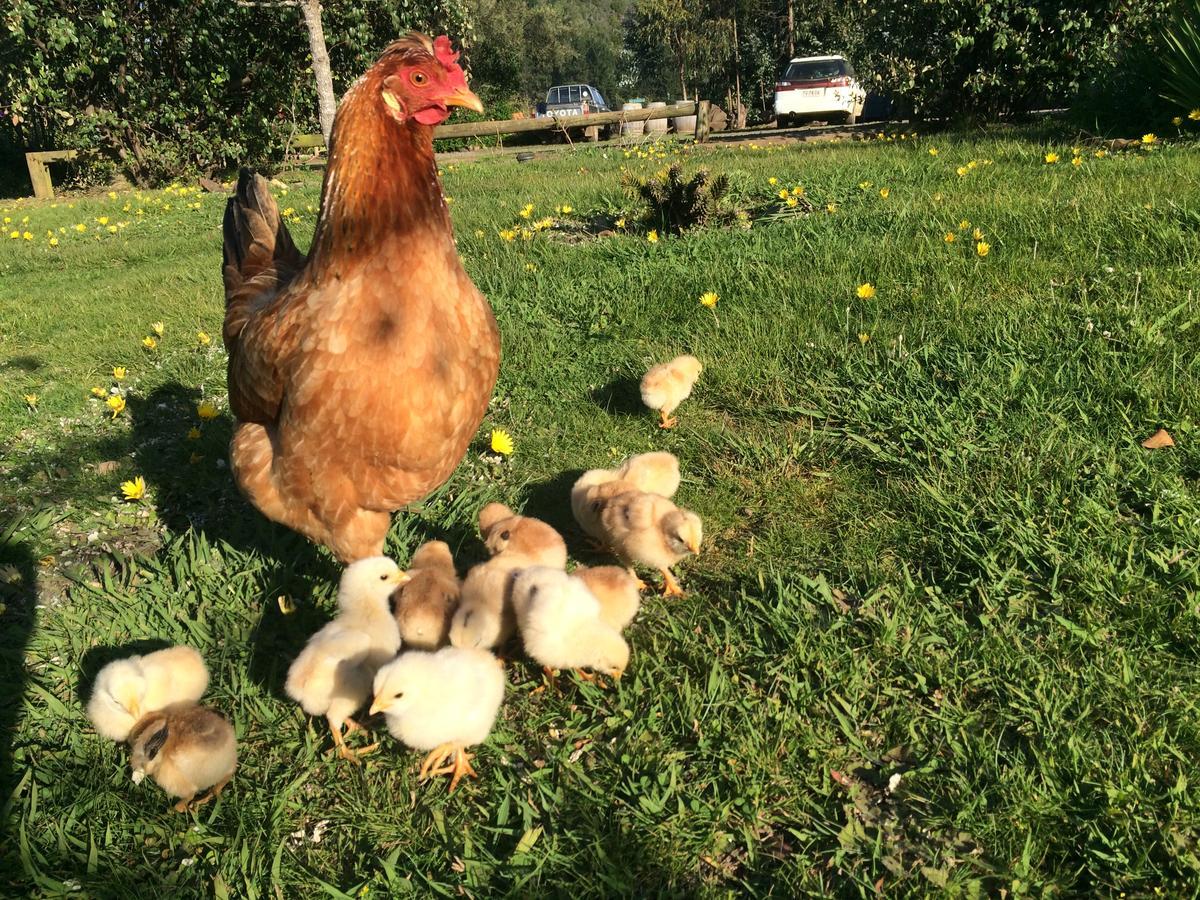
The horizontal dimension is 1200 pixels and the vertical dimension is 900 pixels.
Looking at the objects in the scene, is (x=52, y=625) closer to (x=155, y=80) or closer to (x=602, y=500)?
(x=602, y=500)

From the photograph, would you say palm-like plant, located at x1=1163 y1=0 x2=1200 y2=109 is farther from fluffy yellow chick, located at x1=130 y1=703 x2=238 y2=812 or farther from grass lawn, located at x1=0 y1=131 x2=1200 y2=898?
fluffy yellow chick, located at x1=130 y1=703 x2=238 y2=812

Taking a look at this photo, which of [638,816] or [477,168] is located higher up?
[477,168]

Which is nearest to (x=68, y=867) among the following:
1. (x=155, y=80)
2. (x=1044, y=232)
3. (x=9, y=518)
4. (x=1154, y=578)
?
(x=9, y=518)

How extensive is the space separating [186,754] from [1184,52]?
9.41 m

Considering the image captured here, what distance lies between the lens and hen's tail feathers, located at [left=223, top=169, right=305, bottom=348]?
3221 millimetres

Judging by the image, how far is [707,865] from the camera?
1.90 metres

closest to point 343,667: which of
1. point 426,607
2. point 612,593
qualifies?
point 426,607

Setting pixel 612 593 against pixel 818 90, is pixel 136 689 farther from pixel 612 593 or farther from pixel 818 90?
pixel 818 90

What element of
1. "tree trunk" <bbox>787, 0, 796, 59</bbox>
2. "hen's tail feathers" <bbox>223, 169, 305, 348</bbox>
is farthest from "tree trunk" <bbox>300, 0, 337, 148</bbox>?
"tree trunk" <bbox>787, 0, 796, 59</bbox>

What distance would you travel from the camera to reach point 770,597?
8.75 ft

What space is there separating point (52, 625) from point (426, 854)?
75.0 inches

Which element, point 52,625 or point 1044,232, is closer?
point 52,625

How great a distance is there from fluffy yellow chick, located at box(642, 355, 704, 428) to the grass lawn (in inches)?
8.1

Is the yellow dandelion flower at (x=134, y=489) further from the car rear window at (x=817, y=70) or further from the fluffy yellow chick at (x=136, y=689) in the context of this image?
the car rear window at (x=817, y=70)
